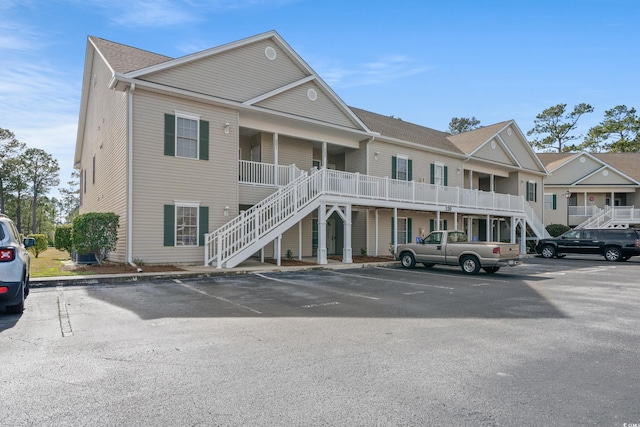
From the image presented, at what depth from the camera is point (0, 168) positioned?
49531 mm

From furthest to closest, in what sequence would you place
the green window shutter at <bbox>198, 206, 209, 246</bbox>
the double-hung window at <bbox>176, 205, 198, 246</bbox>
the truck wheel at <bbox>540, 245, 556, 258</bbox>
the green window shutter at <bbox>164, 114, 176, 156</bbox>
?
the truck wheel at <bbox>540, 245, 556, 258</bbox>
the green window shutter at <bbox>198, 206, 209, 246</bbox>
the double-hung window at <bbox>176, 205, 198, 246</bbox>
the green window shutter at <bbox>164, 114, 176, 156</bbox>

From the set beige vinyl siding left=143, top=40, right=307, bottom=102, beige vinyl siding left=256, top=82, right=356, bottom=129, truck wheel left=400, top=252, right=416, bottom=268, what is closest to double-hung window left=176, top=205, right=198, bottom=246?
beige vinyl siding left=143, top=40, right=307, bottom=102

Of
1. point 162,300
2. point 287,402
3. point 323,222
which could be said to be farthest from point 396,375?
point 323,222

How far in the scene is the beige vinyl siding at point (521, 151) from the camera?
29.1 metres

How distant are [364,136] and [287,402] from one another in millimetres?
18133

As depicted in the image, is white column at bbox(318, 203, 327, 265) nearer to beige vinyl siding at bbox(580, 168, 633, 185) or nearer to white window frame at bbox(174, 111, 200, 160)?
white window frame at bbox(174, 111, 200, 160)

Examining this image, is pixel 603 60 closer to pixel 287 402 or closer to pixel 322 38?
pixel 322 38

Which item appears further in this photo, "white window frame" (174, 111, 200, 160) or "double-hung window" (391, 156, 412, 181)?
"double-hung window" (391, 156, 412, 181)

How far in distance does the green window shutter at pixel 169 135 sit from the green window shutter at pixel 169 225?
2058mm

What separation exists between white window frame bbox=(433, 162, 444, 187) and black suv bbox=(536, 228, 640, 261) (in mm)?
6960

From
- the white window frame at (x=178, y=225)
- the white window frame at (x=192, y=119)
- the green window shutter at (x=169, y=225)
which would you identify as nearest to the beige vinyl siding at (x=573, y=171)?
the white window frame at (x=192, y=119)

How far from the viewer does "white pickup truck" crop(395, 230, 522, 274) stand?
13812 mm

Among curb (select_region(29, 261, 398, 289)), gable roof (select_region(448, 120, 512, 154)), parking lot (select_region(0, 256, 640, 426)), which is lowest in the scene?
parking lot (select_region(0, 256, 640, 426))

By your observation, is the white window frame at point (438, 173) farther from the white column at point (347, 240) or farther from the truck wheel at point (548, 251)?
the white column at point (347, 240)
